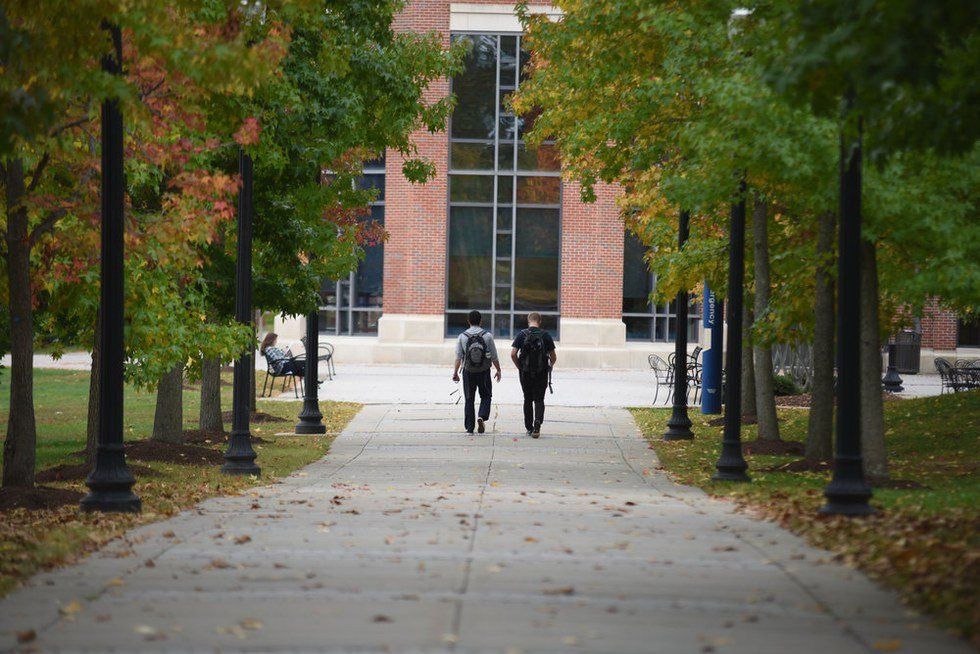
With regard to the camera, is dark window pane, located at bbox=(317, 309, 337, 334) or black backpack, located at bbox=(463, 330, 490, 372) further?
dark window pane, located at bbox=(317, 309, 337, 334)

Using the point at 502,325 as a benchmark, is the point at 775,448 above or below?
below

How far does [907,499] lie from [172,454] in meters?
8.29

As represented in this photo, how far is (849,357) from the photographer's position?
1012cm

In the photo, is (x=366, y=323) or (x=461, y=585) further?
(x=366, y=323)

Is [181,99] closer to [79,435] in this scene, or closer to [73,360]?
[79,435]

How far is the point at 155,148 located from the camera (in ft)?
42.4

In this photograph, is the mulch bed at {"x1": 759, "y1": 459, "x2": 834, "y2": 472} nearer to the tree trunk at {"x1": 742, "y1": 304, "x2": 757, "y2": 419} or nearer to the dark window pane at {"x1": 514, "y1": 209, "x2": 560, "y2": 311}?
the tree trunk at {"x1": 742, "y1": 304, "x2": 757, "y2": 419}

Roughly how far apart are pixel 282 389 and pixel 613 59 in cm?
1437

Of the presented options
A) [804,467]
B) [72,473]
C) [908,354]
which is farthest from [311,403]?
[908,354]

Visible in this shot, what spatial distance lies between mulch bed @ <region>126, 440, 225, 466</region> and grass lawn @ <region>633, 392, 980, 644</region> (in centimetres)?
541

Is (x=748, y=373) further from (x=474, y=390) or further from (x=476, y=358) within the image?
(x=476, y=358)

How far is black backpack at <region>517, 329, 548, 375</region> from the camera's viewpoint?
751 inches

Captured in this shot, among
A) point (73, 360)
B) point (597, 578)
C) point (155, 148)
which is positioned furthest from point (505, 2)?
point (597, 578)

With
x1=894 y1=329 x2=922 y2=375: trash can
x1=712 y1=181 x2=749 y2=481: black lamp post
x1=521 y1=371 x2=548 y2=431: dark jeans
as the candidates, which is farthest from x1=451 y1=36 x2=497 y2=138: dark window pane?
x1=712 y1=181 x2=749 y2=481: black lamp post
